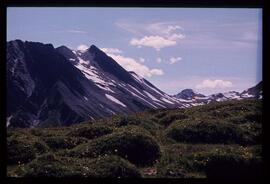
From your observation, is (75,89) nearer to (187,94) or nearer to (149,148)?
(187,94)

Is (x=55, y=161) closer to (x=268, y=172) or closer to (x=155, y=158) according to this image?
(x=155, y=158)

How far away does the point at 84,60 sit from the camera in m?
34.4

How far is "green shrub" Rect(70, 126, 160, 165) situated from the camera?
15.1m

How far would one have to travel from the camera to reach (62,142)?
1664 centimetres

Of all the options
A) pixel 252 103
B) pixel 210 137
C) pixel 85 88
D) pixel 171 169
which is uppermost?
pixel 85 88

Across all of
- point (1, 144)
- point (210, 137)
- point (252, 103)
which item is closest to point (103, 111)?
point (252, 103)

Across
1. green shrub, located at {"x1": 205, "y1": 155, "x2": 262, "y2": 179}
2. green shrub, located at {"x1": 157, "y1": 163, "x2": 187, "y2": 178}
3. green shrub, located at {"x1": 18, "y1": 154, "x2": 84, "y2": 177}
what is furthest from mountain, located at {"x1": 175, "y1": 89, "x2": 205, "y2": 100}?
green shrub, located at {"x1": 18, "y1": 154, "x2": 84, "y2": 177}

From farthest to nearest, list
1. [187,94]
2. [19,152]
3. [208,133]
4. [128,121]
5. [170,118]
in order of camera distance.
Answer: [187,94]
[170,118]
[128,121]
[208,133]
[19,152]

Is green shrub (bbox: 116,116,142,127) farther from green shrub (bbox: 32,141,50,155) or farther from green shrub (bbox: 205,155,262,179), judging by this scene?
green shrub (bbox: 205,155,262,179)

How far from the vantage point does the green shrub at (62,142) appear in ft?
54.0

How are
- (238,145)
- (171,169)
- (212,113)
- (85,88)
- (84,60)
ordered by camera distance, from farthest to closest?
(85,88) < (84,60) < (212,113) < (238,145) < (171,169)

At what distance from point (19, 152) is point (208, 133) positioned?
721 cm

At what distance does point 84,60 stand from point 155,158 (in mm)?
20477

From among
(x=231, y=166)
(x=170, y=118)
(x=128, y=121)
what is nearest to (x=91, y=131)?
(x=128, y=121)
